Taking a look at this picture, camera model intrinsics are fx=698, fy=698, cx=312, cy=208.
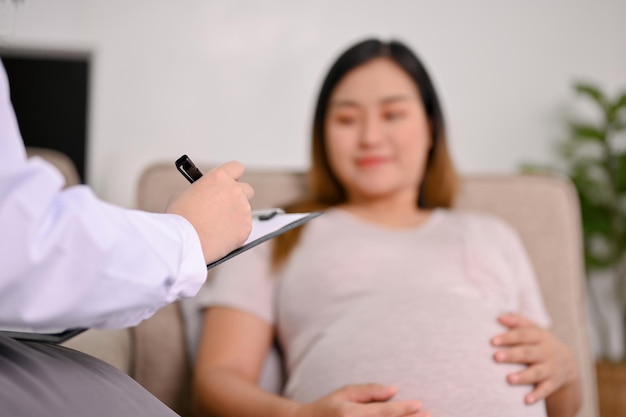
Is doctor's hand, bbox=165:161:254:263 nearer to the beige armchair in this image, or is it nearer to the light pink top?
the light pink top

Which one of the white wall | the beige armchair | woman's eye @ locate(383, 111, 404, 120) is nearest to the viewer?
the beige armchair

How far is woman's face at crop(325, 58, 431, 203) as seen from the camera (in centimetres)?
130

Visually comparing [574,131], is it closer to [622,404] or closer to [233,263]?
[622,404]

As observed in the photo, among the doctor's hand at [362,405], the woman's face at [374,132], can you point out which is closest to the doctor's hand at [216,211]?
the doctor's hand at [362,405]

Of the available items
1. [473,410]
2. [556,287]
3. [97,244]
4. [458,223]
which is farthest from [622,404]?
[97,244]

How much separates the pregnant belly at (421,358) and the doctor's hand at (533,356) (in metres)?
0.01

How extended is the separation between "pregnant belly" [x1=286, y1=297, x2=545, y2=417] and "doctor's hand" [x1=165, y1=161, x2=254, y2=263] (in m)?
0.39

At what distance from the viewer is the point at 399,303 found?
3.39 feet

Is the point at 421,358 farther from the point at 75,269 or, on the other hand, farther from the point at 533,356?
the point at 75,269

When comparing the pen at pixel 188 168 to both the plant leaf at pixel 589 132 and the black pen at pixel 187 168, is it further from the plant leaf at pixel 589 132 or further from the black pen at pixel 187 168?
the plant leaf at pixel 589 132

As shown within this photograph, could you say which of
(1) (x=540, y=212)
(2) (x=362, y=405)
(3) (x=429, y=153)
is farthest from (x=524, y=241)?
(2) (x=362, y=405)

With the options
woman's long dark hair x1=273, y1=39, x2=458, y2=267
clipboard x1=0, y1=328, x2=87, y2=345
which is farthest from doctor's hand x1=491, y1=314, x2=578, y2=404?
clipboard x1=0, y1=328, x2=87, y2=345

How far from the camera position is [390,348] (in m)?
0.95

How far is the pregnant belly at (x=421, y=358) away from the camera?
897mm
